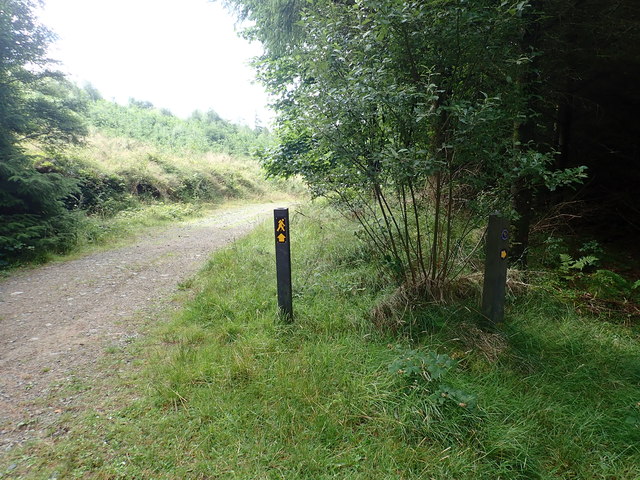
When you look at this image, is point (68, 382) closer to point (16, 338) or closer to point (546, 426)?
point (16, 338)

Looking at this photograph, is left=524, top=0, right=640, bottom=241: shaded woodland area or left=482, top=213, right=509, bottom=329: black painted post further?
left=524, top=0, right=640, bottom=241: shaded woodland area

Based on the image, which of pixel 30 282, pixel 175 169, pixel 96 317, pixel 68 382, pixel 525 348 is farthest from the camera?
pixel 175 169

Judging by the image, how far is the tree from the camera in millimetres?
6668

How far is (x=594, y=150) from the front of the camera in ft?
24.3

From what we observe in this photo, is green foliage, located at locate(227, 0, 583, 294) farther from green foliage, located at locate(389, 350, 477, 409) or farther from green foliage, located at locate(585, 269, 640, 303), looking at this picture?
green foliage, located at locate(585, 269, 640, 303)

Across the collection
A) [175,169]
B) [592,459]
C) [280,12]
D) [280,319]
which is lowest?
[592,459]

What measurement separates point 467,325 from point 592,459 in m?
1.41

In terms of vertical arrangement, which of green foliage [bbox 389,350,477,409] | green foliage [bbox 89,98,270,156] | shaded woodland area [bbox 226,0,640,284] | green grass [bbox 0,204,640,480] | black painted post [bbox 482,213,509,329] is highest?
green foliage [bbox 89,98,270,156]

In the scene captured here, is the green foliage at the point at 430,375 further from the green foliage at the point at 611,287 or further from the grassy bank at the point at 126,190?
the grassy bank at the point at 126,190

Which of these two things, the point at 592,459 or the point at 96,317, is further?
the point at 96,317

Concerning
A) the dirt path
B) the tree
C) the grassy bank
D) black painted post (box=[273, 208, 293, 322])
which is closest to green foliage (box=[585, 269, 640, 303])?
black painted post (box=[273, 208, 293, 322])

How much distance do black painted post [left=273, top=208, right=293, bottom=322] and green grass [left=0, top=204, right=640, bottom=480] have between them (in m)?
0.21

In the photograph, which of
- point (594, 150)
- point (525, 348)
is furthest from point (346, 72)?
point (594, 150)

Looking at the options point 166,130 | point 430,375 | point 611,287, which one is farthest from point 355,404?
point 166,130
